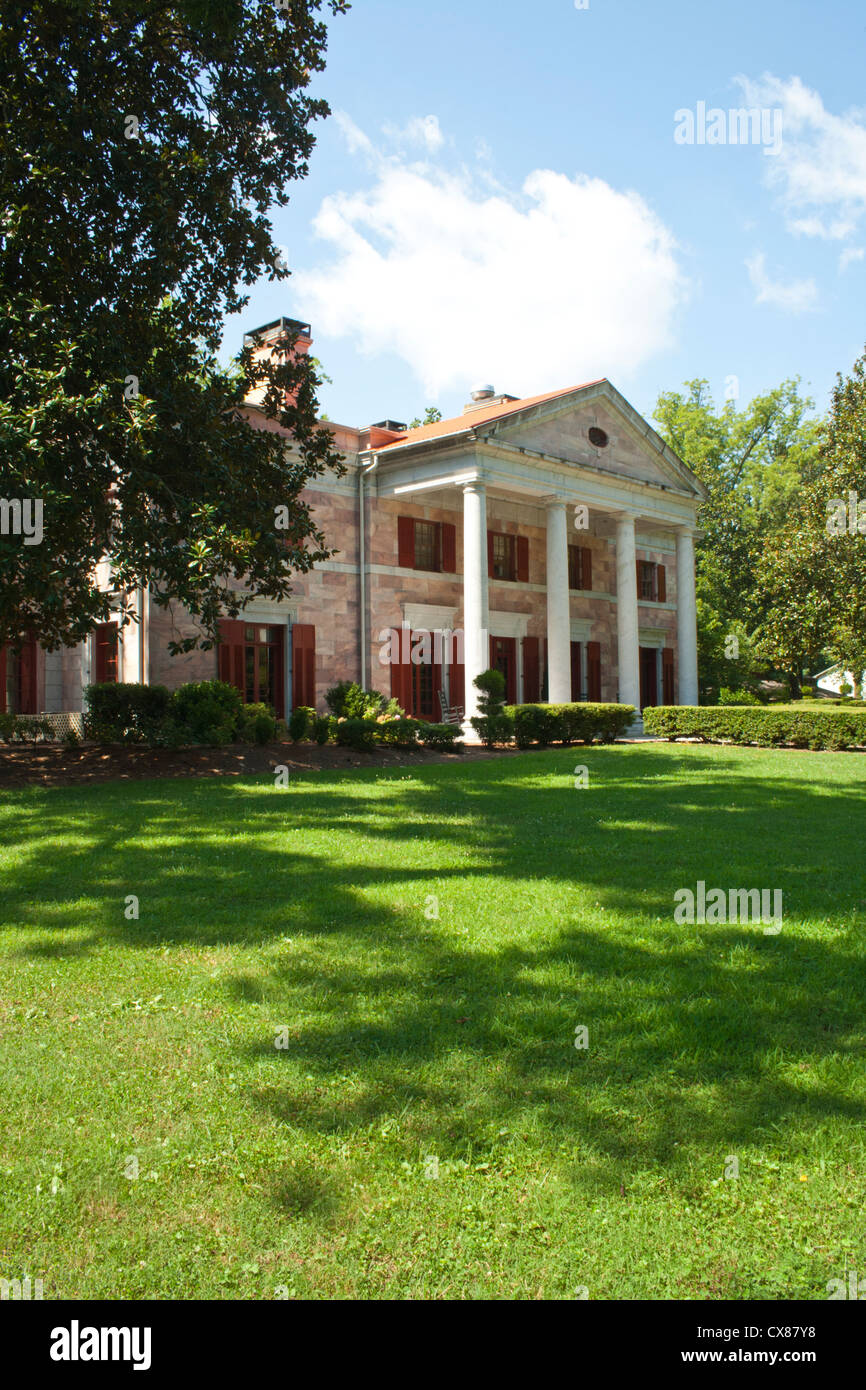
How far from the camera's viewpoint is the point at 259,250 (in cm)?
1393

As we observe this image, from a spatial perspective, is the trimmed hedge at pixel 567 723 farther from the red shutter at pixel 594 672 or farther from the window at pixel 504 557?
the red shutter at pixel 594 672

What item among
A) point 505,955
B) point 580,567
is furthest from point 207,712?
point 580,567

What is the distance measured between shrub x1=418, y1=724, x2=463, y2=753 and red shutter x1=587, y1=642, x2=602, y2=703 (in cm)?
1382

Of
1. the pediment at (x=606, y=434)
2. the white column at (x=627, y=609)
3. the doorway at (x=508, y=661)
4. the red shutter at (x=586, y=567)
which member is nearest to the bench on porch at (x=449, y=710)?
the doorway at (x=508, y=661)

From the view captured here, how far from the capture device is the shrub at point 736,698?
37375mm

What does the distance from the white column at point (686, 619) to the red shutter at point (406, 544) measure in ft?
38.1

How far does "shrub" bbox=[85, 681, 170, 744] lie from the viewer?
18.0 metres

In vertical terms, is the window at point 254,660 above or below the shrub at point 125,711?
above

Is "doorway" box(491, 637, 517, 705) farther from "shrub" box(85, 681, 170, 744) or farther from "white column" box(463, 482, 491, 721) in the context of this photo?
"shrub" box(85, 681, 170, 744)

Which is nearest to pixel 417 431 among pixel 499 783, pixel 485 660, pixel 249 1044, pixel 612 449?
pixel 612 449

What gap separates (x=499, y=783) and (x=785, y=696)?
111ft

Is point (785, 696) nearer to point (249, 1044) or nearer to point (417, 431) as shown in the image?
point (417, 431)

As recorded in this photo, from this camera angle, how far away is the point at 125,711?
1803cm
